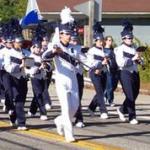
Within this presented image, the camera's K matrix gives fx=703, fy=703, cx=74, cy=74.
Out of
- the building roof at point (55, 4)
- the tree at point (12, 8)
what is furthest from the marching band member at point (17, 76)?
the tree at point (12, 8)

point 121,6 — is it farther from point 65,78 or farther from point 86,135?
point 65,78

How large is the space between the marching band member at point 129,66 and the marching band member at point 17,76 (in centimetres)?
209

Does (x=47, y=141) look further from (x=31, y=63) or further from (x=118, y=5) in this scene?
(x=118, y=5)

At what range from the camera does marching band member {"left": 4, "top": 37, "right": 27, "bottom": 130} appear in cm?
1283

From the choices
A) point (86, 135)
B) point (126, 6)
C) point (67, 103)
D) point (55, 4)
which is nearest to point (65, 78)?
point (67, 103)

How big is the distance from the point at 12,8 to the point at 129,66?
29990mm

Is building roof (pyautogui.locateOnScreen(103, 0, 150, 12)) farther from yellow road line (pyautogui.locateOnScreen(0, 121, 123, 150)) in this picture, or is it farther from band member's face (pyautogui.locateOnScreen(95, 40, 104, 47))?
yellow road line (pyautogui.locateOnScreen(0, 121, 123, 150))

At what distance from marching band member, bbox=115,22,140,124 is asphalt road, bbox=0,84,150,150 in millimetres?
455

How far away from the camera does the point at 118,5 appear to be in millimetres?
31297

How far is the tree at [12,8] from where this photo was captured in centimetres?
4078

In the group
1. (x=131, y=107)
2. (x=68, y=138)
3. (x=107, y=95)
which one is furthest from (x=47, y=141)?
(x=107, y=95)

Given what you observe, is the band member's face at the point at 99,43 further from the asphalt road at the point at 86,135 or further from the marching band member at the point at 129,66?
the asphalt road at the point at 86,135

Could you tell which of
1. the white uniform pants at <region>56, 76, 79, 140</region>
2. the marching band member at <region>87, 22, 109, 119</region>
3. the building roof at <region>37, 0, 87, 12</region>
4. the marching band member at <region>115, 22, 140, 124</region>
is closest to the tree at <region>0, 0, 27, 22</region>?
the building roof at <region>37, 0, 87, 12</region>

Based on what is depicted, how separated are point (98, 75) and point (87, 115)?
119 centimetres
